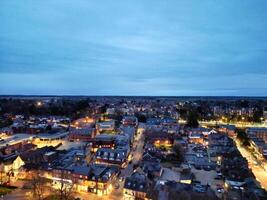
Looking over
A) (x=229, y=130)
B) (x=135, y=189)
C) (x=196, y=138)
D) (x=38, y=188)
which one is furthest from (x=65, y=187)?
(x=229, y=130)

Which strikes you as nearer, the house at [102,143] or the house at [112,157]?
the house at [112,157]

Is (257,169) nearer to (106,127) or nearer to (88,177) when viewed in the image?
(88,177)

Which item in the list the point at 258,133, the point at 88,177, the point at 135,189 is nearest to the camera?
the point at 135,189

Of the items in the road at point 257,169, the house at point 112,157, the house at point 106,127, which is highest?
the house at point 106,127

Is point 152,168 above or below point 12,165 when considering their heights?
above

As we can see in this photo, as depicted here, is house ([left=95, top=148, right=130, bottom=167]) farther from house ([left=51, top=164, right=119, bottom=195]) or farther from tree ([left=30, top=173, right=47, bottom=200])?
tree ([left=30, top=173, right=47, bottom=200])

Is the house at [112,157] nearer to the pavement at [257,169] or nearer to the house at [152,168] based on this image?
the house at [152,168]

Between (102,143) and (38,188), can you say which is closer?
(38,188)

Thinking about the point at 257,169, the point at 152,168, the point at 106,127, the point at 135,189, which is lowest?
the point at 257,169

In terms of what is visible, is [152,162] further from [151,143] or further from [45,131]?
[45,131]

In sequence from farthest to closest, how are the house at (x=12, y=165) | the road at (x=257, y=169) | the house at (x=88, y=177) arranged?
the house at (x=12, y=165)
the road at (x=257, y=169)
the house at (x=88, y=177)

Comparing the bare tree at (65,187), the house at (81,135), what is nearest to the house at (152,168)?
the bare tree at (65,187)

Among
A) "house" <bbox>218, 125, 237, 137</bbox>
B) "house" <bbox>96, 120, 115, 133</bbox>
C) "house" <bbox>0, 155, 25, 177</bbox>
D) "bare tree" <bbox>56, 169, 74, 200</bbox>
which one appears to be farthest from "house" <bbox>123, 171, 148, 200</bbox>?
"house" <bbox>218, 125, 237, 137</bbox>
